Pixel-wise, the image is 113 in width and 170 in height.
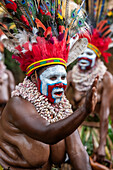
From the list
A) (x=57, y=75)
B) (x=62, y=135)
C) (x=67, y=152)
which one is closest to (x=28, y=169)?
(x=67, y=152)

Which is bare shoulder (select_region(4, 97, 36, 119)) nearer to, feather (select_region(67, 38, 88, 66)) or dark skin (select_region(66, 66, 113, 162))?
feather (select_region(67, 38, 88, 66))

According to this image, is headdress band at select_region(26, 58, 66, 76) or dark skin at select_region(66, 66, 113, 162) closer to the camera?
headdress band at select_region(26, 58, 66, 76)

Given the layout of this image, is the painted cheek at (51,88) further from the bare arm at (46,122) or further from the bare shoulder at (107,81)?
the bare shoulder at (107,81)

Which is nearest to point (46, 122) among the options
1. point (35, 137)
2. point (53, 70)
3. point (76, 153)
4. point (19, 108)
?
point (35, 137)

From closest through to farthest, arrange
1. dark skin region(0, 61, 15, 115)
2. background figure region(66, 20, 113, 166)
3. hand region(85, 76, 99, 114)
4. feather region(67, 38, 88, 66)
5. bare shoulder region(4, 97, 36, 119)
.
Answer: hand region(85, 76, 99, 114)
bare shoulder region(4, 97, 36, 119)
feather region(67, 38, 88, 66)
background figure region(66, 20, 113, 166)
dark skin region(0, 61, 15, 115)

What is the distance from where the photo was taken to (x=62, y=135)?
6.25 ft

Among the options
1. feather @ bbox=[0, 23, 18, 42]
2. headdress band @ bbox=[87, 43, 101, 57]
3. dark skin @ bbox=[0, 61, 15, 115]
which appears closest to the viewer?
feather @ bbox=[0, 23, 18, 42]

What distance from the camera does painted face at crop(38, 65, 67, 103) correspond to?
7.57ft

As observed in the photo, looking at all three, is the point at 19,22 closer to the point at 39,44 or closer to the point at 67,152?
the point at 39,44

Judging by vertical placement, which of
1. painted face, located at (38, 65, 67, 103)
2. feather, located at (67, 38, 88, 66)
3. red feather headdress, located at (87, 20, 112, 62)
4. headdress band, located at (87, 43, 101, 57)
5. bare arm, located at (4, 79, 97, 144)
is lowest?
bare arm, located at (4, 79, 97, 144)

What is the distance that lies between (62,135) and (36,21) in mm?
1008

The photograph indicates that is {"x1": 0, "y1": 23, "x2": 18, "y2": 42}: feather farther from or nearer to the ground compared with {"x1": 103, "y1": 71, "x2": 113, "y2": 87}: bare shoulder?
farther from the ground

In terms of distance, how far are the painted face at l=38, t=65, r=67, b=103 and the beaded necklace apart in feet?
0.21

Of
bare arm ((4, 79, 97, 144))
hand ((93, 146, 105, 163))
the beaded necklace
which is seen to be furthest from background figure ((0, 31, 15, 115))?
bare arm ((4, 79, 97, 144))
